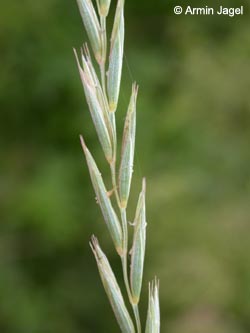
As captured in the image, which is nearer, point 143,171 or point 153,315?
point 153,315

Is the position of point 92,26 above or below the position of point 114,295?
above

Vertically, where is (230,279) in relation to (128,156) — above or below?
below

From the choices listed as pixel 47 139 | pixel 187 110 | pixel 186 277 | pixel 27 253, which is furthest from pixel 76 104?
pixel 186 277

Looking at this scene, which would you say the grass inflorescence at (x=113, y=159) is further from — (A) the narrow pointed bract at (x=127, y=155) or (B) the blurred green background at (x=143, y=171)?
(B) the blurred green background at (x=143, y=171)

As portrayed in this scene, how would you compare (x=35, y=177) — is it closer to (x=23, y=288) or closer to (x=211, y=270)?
(x=23, y=288)

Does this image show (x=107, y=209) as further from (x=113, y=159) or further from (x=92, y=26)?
(x=92, y=26)

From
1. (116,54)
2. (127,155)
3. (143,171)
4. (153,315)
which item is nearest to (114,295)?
(153,315)

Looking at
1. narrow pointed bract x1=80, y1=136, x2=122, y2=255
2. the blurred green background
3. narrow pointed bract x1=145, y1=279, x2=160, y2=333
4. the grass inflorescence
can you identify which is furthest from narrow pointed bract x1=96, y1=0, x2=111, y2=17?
the blurred green background
